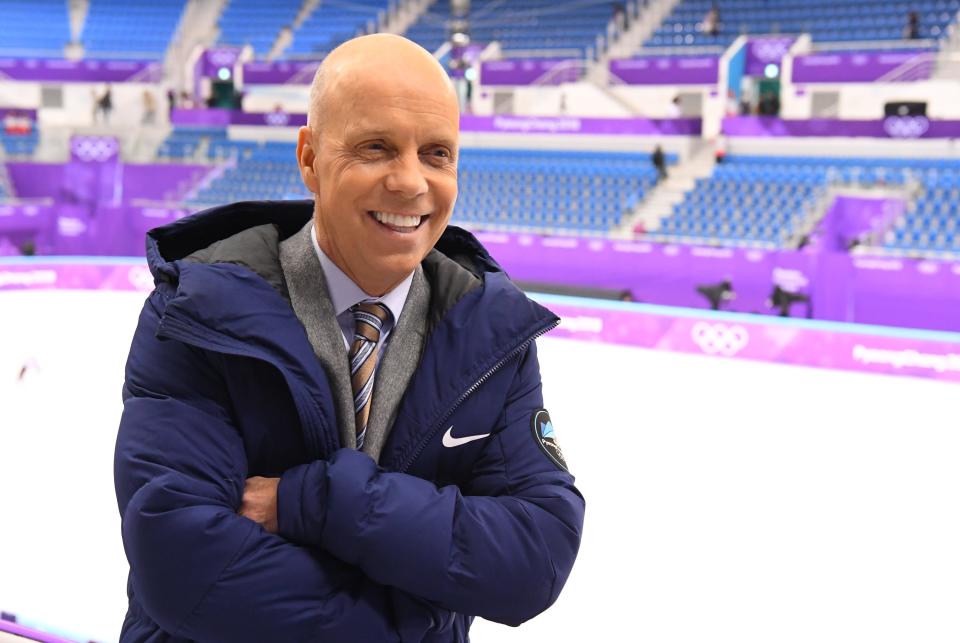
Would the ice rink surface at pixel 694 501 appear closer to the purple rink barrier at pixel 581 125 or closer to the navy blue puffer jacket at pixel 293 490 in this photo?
the navy blue puffer jacket at pixel 293 490

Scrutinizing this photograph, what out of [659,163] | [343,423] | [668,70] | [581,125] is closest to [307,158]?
[343,423]

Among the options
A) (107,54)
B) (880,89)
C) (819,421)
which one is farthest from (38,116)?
(819,421)

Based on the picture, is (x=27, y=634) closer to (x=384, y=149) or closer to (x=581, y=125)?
(x=384, y=149)

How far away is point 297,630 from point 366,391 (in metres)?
0.39

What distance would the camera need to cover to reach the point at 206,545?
4.49 ft

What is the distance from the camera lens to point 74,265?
477 inches

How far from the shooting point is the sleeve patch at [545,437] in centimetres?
165

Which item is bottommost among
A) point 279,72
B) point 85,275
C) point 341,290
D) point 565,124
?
point 85,275

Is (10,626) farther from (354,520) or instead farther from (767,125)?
(767,125)

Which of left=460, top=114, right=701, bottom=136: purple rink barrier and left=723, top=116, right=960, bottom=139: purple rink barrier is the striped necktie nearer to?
left=723, top=116, right=960, bottom=139: purple rink barrier

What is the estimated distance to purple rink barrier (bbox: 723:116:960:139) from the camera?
14.5 metres

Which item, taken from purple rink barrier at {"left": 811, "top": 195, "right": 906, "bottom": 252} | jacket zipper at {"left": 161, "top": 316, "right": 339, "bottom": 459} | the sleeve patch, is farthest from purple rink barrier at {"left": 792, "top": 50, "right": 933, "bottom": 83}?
jacket zipper at {"left": 161, "top": 316, "right": 339, "bottom": 459}

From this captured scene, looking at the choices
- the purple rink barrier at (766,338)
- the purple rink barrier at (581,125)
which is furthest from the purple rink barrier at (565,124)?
the purple rink barrier at (766,338)

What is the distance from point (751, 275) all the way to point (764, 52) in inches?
310
